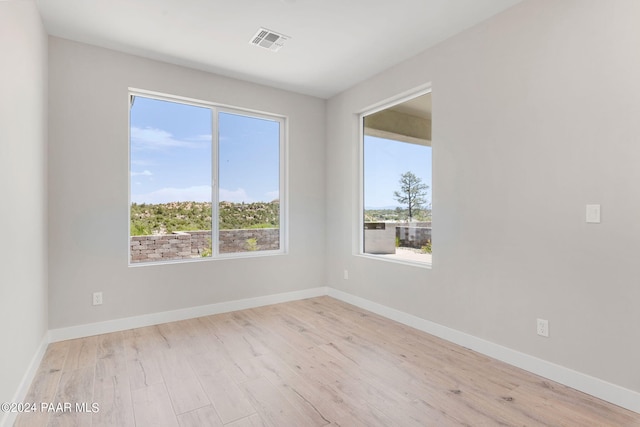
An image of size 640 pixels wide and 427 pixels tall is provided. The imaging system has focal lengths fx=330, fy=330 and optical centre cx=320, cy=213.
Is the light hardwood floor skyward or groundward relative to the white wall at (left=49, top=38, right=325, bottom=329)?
groundward

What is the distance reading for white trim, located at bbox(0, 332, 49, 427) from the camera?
5.79ft

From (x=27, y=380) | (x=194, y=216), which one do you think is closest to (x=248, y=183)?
(x=194, y=216)

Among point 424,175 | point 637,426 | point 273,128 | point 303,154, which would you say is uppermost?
point 273,128

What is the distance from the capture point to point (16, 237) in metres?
2.00

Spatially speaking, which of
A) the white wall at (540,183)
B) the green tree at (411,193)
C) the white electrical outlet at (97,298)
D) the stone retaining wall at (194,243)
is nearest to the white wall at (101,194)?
the white electrical outlet at (97,298)

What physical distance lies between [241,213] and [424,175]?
2.24 metres

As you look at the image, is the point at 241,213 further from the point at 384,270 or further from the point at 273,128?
the point at 384,270

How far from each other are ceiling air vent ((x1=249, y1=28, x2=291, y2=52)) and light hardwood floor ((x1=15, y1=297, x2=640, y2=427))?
278 cm

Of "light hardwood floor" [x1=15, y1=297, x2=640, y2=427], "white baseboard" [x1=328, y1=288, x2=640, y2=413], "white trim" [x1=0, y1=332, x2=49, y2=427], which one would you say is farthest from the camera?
"white baseboard" [x1=328, y1=288, x2=640, y2=413]

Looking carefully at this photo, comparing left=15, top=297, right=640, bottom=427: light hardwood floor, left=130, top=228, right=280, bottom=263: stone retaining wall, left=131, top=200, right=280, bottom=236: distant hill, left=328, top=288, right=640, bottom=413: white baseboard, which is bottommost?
left=15, top=297, right=640, bottom=427: light hardwood floor

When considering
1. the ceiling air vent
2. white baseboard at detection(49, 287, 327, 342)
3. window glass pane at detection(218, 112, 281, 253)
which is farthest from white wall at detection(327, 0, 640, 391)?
window glass pane at detection(218, 112, 281, 253)

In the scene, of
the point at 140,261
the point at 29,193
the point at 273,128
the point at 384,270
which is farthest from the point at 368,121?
the point at 29,193

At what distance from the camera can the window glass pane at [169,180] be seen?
11.5ft

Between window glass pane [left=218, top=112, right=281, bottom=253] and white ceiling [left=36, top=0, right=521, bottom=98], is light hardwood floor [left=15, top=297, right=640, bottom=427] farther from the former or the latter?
white ceiling [left=36, top=0, right=521, bottom=98]
